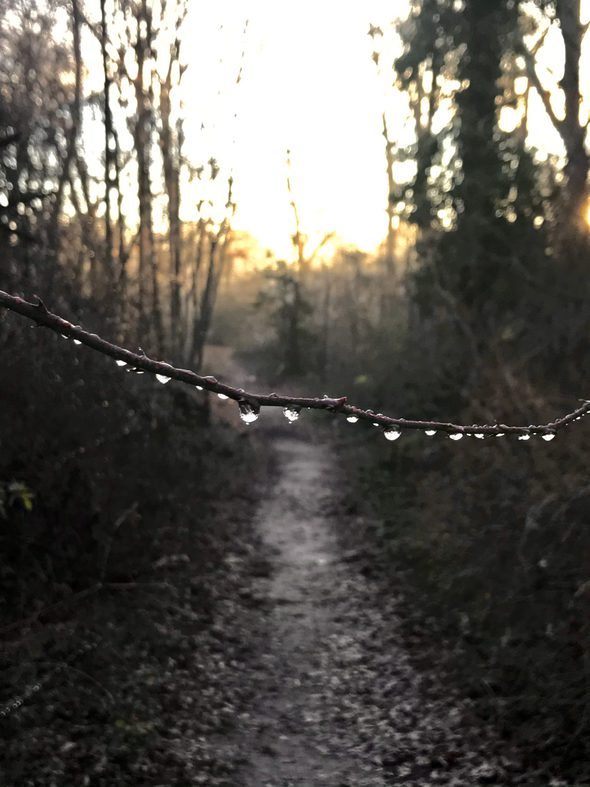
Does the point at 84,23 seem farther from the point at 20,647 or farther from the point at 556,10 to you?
the point at 20,647

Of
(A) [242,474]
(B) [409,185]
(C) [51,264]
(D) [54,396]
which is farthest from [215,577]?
(B) [409,185]

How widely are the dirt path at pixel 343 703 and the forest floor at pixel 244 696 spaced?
0.05 feet

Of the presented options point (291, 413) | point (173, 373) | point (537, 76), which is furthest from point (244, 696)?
point (537, 76)

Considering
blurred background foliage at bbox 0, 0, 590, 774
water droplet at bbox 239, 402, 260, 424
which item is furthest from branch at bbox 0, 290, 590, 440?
blurred background foliage at bbox 0, 0, 590, 774

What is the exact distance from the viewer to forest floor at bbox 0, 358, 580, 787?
5.00m

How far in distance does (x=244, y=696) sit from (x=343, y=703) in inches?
33.3

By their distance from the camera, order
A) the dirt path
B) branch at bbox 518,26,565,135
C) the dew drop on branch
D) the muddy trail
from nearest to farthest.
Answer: the dew drop on branch, the muddy trail, the dirt path, branch at bbox 518,26,565,135

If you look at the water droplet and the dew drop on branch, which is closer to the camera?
the water droplet

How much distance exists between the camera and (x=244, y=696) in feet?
20.4

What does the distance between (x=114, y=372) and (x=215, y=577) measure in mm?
2827

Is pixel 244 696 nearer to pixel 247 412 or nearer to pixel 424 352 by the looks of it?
pixel 247 412

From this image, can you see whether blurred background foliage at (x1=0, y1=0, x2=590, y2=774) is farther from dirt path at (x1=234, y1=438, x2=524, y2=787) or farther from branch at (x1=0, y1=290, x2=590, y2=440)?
branch at (x1=0, y1=290, x2=590, y2=440)

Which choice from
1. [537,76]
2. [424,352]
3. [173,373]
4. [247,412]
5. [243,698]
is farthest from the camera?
[424,352]

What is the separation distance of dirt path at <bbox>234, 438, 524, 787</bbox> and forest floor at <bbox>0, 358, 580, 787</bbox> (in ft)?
0.05
